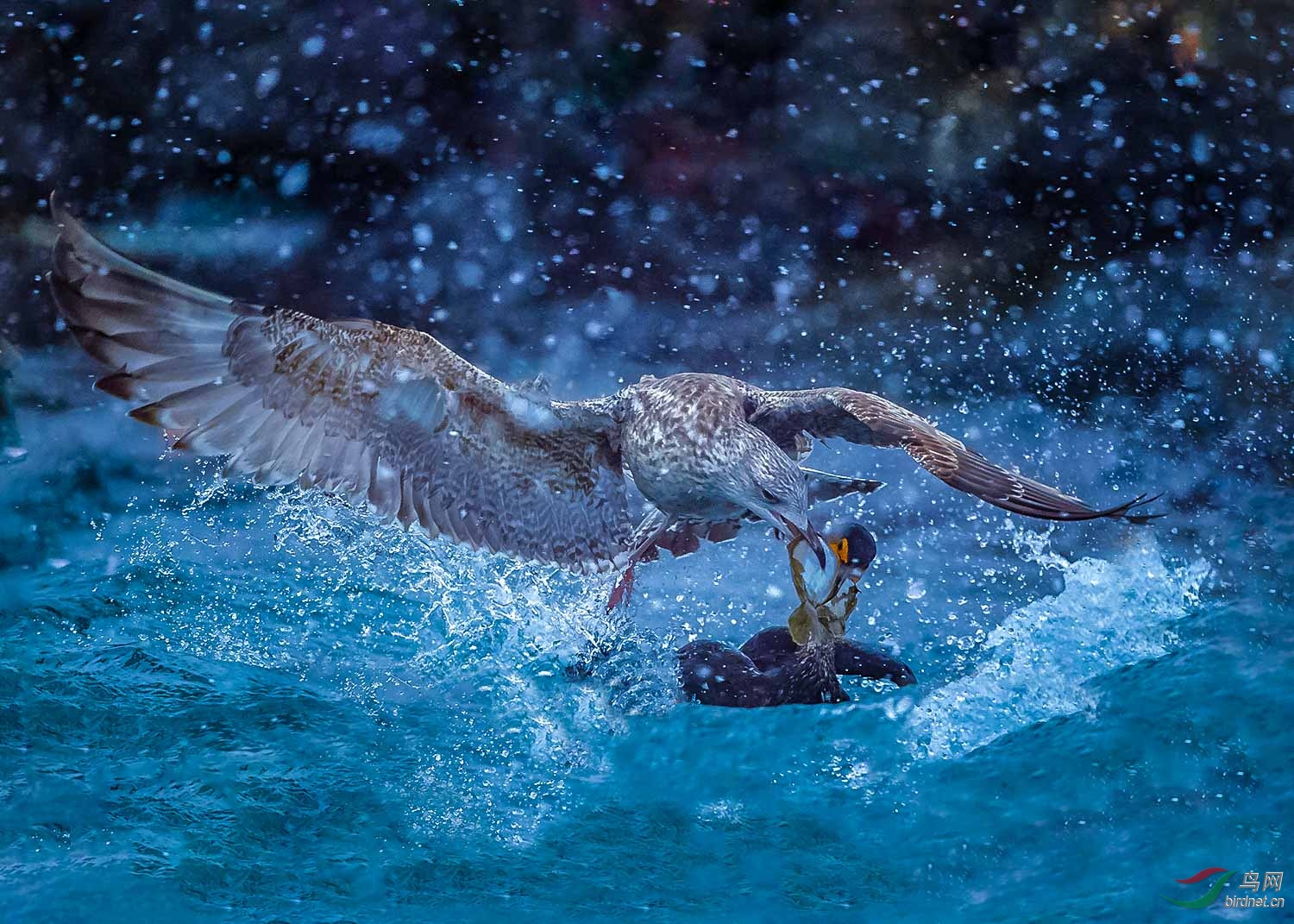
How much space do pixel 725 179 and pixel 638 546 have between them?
288 centimetres

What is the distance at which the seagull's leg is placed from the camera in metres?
4.57

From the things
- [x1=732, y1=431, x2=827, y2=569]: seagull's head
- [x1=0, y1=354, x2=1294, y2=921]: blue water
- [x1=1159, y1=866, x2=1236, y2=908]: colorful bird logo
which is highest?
[x1=732, y1=431, x2=827, y2=569]: seagull's head

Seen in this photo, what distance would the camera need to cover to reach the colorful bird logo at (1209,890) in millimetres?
5641

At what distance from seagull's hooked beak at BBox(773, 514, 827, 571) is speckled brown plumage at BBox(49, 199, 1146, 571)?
12mm

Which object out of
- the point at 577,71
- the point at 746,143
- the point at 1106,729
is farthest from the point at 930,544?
the point at 577,71

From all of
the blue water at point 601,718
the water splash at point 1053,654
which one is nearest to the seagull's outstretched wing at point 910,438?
the blue water at point 601,718

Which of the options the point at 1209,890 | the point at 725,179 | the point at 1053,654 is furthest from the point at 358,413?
the point at 1209,890

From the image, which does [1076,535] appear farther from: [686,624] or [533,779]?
[533,779]

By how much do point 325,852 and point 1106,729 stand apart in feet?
14.1

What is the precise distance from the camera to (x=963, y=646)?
20.4ft

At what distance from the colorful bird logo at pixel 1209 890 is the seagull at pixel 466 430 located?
3.18m

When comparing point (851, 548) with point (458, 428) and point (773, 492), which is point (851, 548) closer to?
point (773, 492)

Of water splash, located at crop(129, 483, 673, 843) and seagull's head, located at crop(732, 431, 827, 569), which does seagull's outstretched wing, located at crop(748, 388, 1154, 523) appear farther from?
water splash, located at crop(129, 483, 673, 843)

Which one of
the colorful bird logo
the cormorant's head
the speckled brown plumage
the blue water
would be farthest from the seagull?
the colorful bird logo
